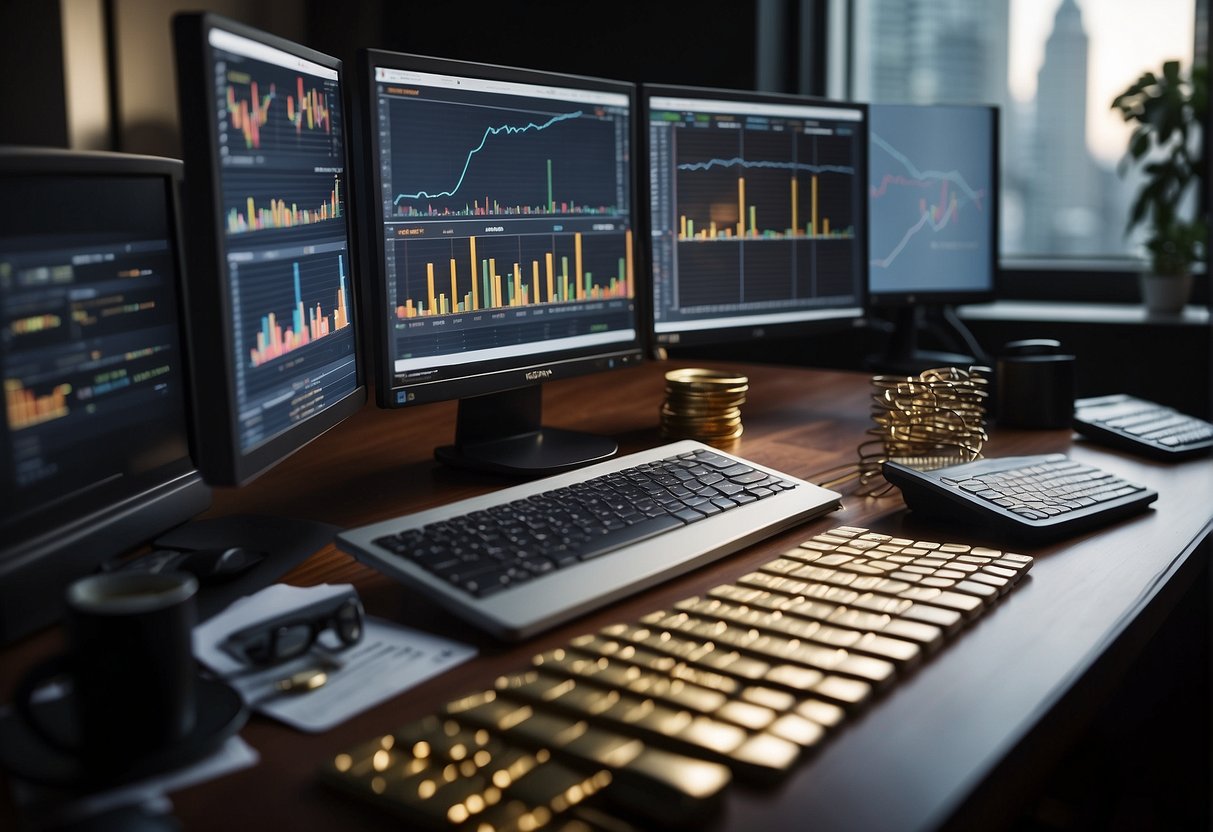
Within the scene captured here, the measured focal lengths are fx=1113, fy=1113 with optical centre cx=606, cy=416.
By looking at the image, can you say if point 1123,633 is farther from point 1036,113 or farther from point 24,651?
point 1036,113

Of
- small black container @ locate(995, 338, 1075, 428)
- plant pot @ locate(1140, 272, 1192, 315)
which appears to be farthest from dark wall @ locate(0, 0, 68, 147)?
plant pot @ locate(1140, 272, 1192, 315)

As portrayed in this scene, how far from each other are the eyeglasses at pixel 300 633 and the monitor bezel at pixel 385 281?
0.42m

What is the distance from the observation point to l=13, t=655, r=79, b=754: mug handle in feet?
2.06

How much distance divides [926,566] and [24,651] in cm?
74

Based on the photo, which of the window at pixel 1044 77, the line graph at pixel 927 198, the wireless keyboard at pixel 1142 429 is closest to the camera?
the wireless keyboard at pixel 1142 429

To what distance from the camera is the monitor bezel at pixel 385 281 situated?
1176mm

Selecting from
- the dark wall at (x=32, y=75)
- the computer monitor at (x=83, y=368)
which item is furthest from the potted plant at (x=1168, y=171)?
the dark wall at (x=32, y=75)

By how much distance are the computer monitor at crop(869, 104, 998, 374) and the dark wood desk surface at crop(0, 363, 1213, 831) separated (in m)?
0.49

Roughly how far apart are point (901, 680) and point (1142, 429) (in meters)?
0.95

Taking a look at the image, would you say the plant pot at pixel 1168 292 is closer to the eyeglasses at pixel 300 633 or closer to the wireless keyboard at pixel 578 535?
the wireless keyboard at pixel 578 535

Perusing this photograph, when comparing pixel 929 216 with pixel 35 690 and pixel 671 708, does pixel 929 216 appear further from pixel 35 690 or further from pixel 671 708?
pixel 35 690

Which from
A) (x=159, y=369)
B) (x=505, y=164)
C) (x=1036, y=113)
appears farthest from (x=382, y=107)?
(x=1036, y=113)

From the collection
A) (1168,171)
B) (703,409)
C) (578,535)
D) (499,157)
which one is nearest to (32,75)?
(499,157)

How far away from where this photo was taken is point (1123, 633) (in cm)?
90
